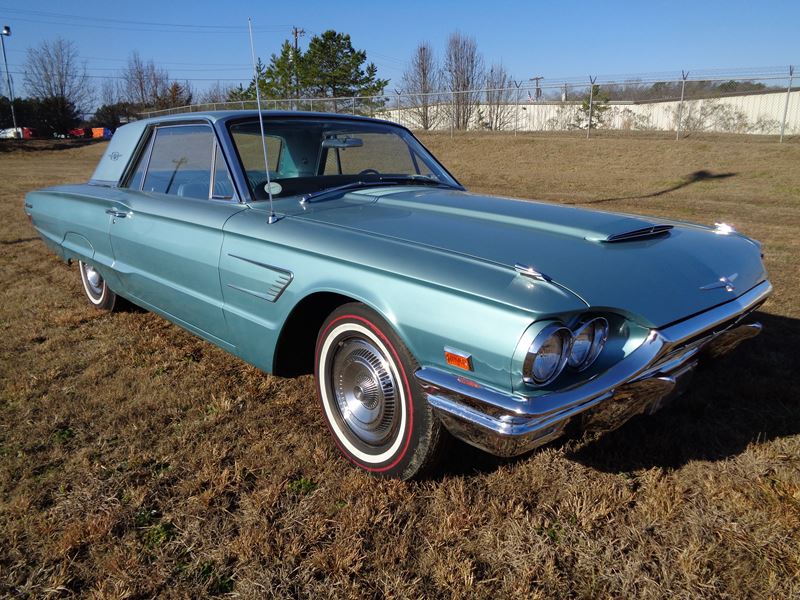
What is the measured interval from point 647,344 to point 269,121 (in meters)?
2.30

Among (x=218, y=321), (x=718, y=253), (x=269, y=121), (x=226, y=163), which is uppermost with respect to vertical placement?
(x=269, y=121)

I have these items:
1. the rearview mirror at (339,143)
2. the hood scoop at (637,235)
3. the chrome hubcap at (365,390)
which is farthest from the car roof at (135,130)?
the hood scoop at (637,235)

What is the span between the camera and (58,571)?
6.04 ft

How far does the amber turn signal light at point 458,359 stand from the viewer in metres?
1.81

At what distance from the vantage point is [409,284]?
199cm

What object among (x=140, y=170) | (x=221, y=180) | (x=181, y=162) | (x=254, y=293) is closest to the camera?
(x=254, y=293)

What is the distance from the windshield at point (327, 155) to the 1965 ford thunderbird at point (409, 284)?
1cm

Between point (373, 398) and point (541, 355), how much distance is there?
80 cm

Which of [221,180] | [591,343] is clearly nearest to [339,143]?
[221,180]

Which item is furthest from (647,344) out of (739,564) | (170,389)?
(170,389)

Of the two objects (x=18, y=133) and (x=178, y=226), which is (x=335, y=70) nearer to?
(x=18, y=133)

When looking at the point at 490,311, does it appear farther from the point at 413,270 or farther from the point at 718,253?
the point at 718,253

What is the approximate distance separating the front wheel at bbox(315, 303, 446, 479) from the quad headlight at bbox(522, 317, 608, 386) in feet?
1.48

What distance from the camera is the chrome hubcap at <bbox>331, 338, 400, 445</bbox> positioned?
2201 mm
